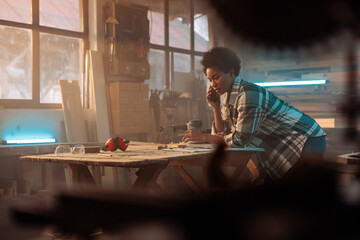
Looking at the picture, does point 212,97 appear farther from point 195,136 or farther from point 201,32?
point 201,32

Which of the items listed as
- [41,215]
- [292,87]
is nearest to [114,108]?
[292,87]

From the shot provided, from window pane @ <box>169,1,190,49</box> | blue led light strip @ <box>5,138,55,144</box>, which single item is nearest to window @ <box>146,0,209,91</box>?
window pane @ <box>169,1,190,49</box>

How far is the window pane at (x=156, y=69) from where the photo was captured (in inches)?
227

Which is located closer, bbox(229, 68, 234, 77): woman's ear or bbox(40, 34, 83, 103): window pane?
bbox(229, 68, 234, 77): woman's ear

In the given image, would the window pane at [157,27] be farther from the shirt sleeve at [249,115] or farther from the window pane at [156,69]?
the shirt sleeve at [249,115]

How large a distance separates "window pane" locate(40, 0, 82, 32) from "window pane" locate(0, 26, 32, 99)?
0.31 m

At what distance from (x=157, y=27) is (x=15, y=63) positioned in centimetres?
232

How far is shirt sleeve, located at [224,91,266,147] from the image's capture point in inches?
80.6

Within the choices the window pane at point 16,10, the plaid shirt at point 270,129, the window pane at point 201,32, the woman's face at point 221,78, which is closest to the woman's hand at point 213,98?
the woman's face at point 221,78

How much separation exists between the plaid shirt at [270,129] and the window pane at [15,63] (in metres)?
2.93

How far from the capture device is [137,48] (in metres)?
5.07

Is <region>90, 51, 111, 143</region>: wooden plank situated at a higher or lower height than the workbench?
higher

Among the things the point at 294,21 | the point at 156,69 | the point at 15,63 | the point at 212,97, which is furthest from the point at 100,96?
the point at 294,21

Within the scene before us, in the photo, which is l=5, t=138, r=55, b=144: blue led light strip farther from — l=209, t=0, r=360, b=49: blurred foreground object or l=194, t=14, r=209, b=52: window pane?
l=194, t=14, r=209, b=52: window pane
